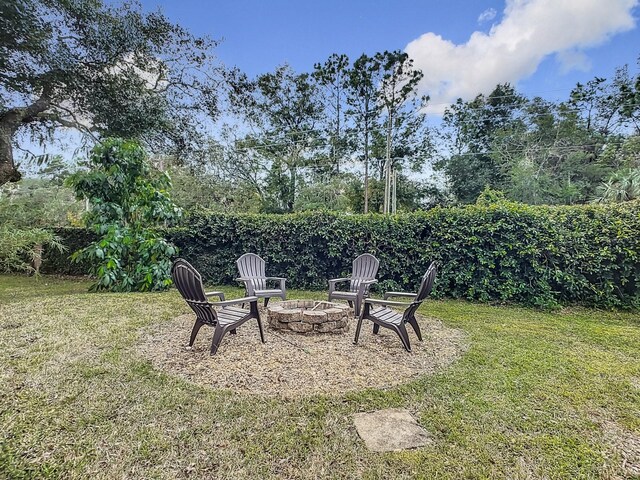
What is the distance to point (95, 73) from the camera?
8.16 metres

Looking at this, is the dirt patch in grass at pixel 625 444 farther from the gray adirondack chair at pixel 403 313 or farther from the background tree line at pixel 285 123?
the background tree line at pixel 285 123

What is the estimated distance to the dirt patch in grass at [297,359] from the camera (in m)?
2.55

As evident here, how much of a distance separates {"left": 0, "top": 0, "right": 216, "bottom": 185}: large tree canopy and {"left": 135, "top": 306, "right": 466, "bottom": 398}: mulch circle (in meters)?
7.10

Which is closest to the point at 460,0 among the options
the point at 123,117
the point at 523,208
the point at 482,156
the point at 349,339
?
the point at 523,208

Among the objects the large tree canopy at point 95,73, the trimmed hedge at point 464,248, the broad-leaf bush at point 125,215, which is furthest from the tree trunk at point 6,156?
the trimmed hedge at point 464,248

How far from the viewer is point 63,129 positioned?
870 cm

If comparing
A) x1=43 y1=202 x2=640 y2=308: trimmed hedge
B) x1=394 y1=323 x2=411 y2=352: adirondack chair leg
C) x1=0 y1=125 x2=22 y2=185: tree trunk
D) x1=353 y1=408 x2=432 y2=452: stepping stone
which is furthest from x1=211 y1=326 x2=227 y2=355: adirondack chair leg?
x1=0 y1=125 x2=22 y2=185: tree trunk

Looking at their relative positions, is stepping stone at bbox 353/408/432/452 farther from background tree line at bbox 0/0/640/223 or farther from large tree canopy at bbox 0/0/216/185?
large tree canopy at bbox 0/0/216/185

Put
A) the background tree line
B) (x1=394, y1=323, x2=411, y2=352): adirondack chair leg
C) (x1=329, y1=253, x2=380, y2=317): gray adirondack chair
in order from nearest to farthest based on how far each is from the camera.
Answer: (x1=394, y1=323, x2=411, y2=352): adirondack chair leg < (x1=329, y1=253, x2=380, y2=317): gray adirondack chair < the background tree line

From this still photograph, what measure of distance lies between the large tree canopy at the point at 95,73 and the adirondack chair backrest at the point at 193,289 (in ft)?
23.2

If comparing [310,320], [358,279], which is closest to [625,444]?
[310,320]

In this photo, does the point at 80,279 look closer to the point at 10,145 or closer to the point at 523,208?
the point at 10,145

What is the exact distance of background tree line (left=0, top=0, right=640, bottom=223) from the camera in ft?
25.2

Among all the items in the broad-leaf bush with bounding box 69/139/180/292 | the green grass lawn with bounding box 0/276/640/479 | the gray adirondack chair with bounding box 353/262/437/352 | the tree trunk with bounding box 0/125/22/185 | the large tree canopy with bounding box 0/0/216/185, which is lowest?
the green grass lawn with bounding box 0/276/640/479
